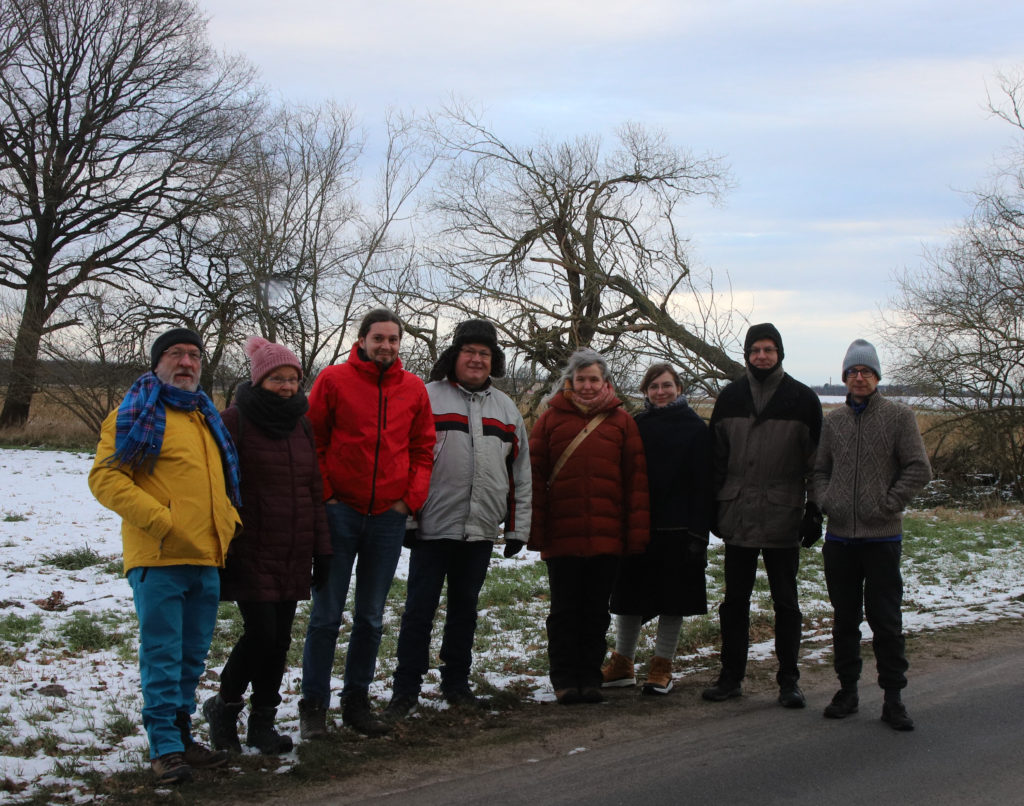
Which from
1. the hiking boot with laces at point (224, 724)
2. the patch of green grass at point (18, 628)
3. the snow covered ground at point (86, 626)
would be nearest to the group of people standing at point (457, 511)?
the hiking boot with laces at point (224, 724)

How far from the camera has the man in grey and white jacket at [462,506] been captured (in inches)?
206

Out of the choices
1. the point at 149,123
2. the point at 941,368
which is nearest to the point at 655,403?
the point at 941,368

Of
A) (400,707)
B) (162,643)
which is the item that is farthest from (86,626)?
(162,643)

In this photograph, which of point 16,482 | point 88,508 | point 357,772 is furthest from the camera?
point 16,482

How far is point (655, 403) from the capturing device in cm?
596

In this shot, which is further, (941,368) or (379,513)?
(941,368)

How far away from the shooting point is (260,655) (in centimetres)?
443

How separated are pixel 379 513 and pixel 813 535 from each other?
256 cm

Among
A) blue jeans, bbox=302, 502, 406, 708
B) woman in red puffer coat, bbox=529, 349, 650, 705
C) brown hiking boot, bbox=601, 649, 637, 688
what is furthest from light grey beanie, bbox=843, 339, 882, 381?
blue jeans, bbox=302, 502, 406, 708

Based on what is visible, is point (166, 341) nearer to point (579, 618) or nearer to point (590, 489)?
point (590, 489)

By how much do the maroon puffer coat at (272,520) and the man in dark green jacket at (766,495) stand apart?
2579 mm

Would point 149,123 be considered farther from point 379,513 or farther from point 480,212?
point 379,513

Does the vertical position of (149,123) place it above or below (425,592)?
above

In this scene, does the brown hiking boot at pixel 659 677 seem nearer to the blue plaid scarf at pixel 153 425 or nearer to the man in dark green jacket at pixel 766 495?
the man in dark green jacket at pixel 766 495
